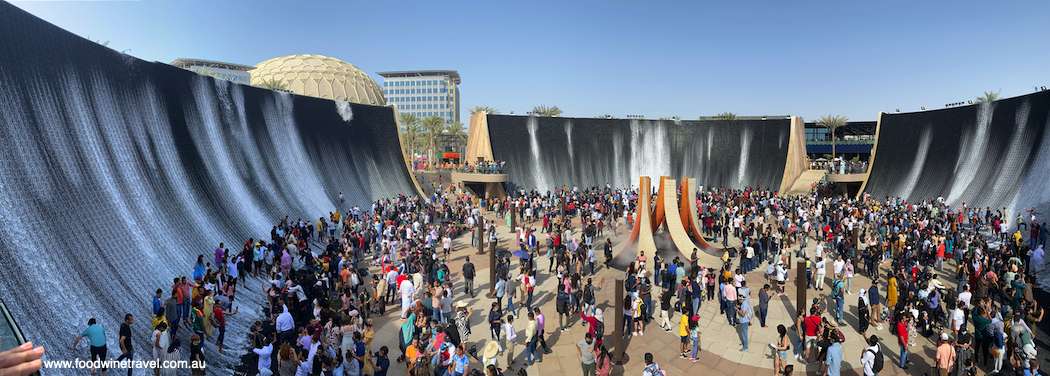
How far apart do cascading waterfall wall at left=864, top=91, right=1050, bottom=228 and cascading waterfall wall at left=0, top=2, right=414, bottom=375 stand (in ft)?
103

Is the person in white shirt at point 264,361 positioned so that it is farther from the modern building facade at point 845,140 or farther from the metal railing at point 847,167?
the modern building facade at point 845,140

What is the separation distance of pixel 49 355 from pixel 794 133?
4285cm

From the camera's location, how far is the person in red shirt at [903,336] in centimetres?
875

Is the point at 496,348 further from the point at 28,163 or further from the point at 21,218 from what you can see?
the point at 28,163

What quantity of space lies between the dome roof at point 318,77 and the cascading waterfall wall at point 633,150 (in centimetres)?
2637

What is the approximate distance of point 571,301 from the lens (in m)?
12.1

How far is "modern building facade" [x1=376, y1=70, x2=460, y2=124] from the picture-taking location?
387 feet

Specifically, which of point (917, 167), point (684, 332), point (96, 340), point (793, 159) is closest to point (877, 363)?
point (684, 332)

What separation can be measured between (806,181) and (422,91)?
9882 cm

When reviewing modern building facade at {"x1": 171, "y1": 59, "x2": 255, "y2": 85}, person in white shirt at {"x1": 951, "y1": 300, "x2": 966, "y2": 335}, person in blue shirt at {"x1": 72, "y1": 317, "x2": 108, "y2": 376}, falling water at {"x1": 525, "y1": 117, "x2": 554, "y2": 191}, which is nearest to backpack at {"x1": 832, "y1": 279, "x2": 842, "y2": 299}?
person in white shirt at {"x1": 951, "y1": 300, "x2": 966, "y2": 335}

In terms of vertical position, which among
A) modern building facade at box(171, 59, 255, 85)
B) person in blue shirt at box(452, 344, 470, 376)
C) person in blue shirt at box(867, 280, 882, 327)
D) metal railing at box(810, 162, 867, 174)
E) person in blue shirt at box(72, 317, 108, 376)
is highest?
modern building facade at box(171, 59, 255, 85)

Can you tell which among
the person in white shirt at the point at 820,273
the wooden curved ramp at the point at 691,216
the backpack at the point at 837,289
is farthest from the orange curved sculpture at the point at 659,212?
the backpack at the point at 837,289

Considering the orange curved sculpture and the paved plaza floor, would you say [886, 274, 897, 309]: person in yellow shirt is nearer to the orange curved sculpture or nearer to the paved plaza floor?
the paved plaza floor

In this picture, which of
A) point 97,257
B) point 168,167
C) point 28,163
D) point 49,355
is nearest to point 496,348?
point 49,355
